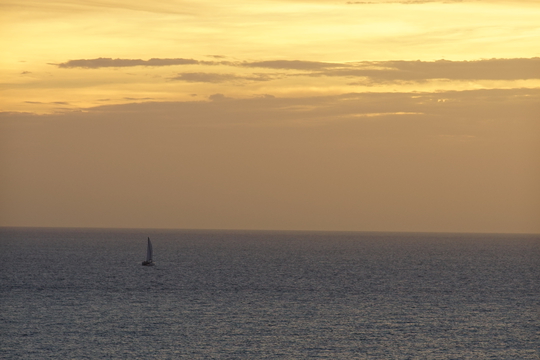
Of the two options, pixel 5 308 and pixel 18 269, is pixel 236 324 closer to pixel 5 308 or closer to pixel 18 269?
pixel 5 308

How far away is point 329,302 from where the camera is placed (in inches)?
4136

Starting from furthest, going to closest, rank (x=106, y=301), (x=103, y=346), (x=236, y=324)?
(x=106, y=301) < (x=236, y=324) < (x=103, y=346)

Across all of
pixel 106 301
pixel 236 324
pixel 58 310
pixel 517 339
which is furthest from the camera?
pixel 106 301

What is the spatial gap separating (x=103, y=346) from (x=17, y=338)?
33.5ft

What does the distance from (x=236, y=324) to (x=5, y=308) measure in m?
34.7

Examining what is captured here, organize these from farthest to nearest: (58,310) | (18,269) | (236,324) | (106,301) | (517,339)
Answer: (18,269)
(106,301)
(58,310)
(236,324)
(517,339)

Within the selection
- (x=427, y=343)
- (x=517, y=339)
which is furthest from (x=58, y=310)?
(x=517, y=339)

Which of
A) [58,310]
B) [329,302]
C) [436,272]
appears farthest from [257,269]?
[58,310]

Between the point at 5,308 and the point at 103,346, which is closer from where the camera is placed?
the point at 103,346

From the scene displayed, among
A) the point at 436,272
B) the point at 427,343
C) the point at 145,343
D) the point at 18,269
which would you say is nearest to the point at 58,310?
the point at 145,343

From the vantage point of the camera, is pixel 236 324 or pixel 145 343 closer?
pixel 145 343

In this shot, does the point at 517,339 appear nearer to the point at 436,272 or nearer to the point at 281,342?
the point at 281,342

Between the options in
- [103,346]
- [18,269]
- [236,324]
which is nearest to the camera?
[103,346]

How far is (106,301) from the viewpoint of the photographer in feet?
340
